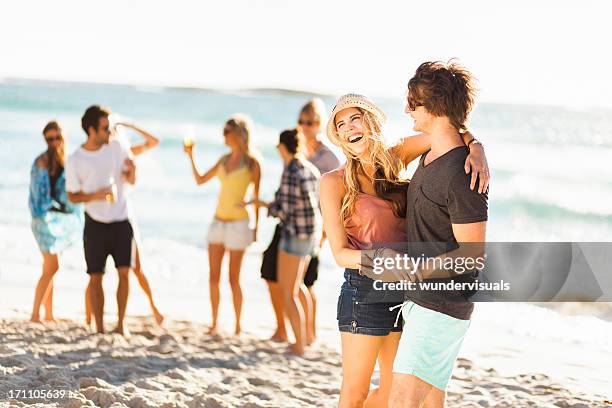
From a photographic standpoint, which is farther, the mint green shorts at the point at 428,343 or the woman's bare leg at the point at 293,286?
the woman's bare leg at the point at 293,286

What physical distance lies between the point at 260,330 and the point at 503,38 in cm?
2683

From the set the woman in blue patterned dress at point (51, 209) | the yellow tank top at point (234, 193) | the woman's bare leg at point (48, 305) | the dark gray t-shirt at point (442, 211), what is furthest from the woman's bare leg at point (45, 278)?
the dark gray t-shirt at point (442, 211)

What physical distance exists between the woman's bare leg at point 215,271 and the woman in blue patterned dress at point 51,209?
108 centimetres

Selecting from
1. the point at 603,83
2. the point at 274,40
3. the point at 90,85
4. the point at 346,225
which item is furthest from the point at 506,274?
the point at 90,85

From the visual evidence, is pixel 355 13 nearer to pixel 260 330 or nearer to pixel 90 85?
pixel 90 85

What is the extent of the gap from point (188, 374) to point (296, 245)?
54.0 inches

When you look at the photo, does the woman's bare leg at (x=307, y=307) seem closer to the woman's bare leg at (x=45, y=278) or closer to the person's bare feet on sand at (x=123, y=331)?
the person's bare feet on sand at (x=123, y=331)

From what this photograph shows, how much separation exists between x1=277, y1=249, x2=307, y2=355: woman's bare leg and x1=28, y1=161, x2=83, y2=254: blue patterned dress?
1724 millimetres

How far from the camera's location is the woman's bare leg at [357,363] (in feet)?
11.2

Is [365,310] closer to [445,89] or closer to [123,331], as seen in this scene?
[445,89]

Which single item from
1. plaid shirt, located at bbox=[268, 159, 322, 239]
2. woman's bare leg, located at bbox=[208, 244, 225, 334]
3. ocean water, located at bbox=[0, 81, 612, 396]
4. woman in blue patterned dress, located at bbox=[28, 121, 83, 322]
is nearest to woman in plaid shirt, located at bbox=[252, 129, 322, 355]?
plaid shirt, located at bbox=[268, 159, 322, 239]

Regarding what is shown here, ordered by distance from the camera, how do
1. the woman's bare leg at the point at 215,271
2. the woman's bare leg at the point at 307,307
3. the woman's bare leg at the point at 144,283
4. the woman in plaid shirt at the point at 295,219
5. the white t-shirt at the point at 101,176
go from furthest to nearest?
the woman's bare leg at the point at 215,271 < the woman's bare leg at the point at 307,307 < the woman's bare leg at the point at 144,283 < the woman in plaid shirt at the point at 295,219 < the white t-shirt at the point at 101,176

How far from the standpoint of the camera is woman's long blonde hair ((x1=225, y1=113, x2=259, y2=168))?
693 centimetres

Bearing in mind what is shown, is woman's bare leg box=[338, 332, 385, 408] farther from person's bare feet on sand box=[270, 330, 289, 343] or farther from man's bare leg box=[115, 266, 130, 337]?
person's bare feet on sand box=[270, 330, 289, 343]
